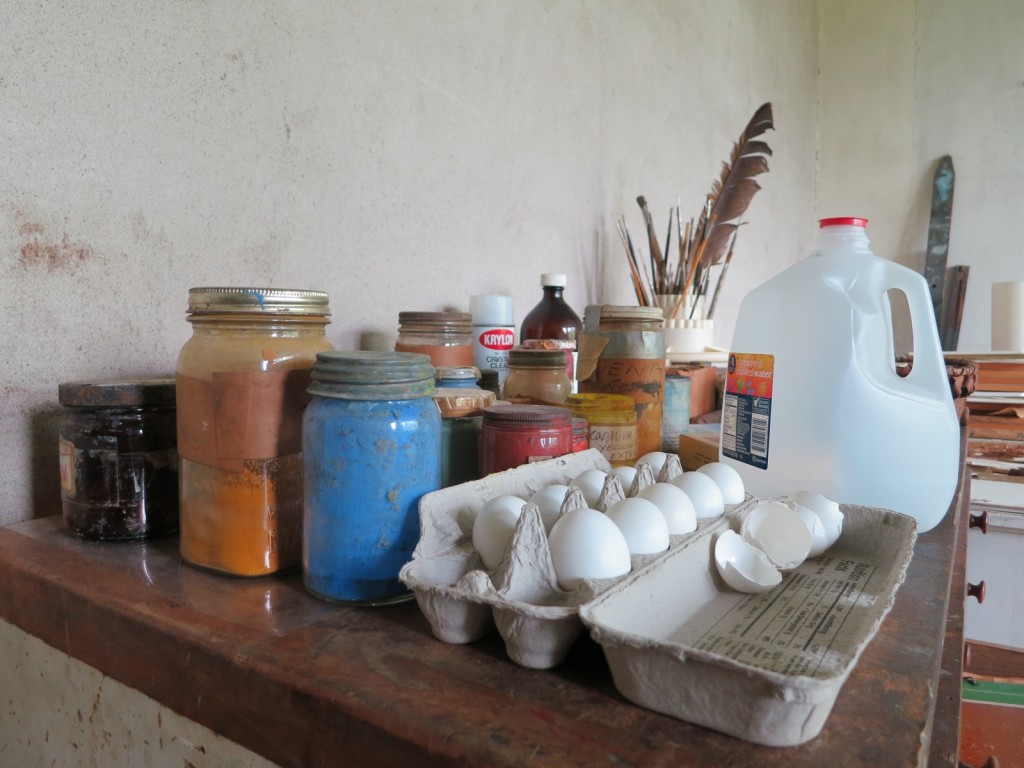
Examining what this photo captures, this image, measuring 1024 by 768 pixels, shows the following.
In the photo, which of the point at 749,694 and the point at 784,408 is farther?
the point at 784,408

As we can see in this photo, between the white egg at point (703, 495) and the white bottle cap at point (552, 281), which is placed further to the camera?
the white bottle cap at point (552, 281)

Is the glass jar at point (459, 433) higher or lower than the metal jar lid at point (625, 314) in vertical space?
lower

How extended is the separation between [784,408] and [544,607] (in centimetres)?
51

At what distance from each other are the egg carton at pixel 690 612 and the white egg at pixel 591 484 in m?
0.05

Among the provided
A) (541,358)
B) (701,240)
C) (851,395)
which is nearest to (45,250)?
(541,358)

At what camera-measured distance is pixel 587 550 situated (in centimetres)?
49

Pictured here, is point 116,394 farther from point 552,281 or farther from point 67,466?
point 552,281

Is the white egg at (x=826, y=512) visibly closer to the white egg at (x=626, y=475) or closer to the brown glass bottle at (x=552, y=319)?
the white egg at (x=626, y=475)

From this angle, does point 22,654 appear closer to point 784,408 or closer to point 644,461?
point 644,461

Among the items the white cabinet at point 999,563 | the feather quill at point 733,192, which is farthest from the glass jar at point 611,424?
the white cabinet at point 999,563

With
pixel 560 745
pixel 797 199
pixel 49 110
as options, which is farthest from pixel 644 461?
pixel 797 199

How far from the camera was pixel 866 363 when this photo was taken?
792mm

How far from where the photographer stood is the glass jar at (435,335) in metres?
1.02

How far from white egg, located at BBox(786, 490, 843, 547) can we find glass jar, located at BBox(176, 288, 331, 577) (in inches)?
18.6
